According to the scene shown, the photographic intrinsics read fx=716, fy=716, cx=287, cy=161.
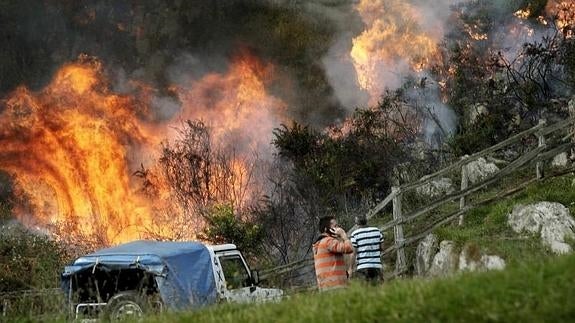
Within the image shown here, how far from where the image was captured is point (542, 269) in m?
5.51

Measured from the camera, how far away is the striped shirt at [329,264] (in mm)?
9781

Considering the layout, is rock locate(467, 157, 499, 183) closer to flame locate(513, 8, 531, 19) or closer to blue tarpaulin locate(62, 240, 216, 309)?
blue tarpaulin locate(62, 240, 216, 309)

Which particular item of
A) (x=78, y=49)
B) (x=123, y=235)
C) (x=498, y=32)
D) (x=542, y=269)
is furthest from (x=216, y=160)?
(x=542, y=269)

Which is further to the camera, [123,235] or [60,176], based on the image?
[60,176]

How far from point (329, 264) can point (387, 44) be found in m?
28.7

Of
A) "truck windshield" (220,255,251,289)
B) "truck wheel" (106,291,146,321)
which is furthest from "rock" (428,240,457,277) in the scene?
"truck wheel" (106,291,146,321)

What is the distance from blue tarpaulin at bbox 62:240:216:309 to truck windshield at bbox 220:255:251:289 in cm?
72

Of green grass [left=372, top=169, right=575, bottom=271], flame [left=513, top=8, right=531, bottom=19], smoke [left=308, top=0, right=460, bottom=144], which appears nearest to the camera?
green grass [left=372, top=169, right=575, bottom=271]

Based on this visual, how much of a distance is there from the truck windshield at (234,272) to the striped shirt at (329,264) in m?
3.52

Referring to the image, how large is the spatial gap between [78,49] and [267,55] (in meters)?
11.3

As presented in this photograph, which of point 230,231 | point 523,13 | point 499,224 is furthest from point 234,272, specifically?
point 523,13

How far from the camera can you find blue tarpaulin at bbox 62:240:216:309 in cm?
1177

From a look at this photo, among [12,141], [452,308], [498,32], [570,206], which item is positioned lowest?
[452,308]

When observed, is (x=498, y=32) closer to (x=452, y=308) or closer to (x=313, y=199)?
(x=313, y=199)
